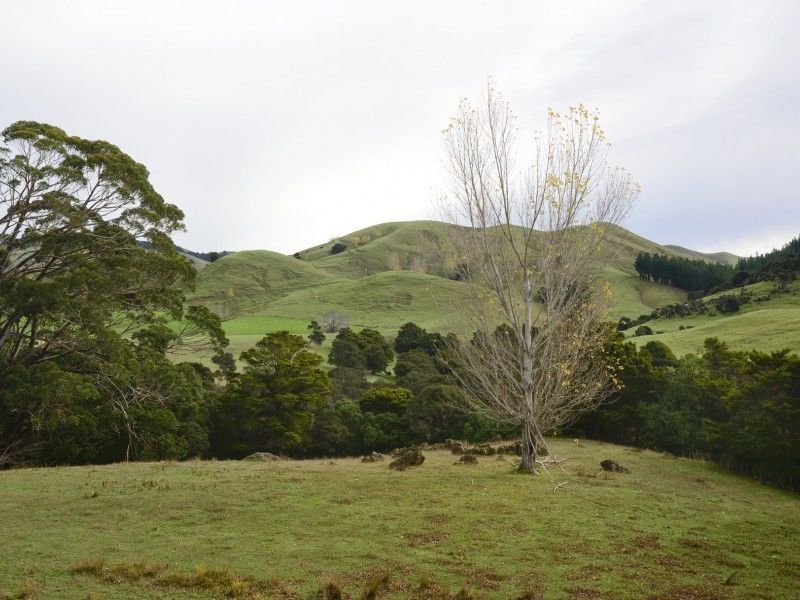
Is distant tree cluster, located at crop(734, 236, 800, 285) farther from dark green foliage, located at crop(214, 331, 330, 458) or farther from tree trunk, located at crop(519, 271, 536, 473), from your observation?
tree trunk, located at crop(519, 271, 536, 473)

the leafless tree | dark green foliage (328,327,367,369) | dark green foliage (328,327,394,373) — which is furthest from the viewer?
the leafless tree

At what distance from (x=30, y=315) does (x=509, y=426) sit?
82.9 ft

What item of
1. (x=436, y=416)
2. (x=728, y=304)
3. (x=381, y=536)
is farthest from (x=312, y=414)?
(x=728, y=304)

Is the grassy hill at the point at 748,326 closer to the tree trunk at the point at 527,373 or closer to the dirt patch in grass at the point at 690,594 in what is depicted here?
the tree trunk at the point at 527,373

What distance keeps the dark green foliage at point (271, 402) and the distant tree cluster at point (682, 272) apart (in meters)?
86.6

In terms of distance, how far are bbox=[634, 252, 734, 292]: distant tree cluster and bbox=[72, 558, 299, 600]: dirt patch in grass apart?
107579mm

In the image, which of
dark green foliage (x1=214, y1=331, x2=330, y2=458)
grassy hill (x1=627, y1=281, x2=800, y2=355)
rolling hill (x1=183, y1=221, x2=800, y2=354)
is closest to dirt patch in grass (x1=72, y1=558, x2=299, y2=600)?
dark green foliage (x1=214, y1=331, x2=330, y2=458)

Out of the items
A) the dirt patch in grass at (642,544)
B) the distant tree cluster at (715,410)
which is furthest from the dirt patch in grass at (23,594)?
the distant tree cluster at (715,410)

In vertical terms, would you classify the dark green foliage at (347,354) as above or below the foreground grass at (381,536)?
above

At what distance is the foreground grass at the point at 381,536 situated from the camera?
9117 mm

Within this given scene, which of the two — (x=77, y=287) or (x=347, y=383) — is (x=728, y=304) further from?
(x=77, y=287)

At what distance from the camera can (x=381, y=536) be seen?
39.0ft

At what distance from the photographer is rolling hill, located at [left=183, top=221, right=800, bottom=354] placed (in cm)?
5584

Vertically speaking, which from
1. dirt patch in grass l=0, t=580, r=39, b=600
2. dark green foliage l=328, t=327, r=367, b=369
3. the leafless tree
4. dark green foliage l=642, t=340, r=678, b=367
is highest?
the leafless tree
